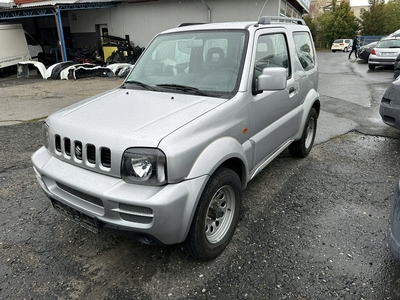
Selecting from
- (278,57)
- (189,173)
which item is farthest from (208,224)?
(278,57)

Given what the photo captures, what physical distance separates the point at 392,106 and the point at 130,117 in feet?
14.9

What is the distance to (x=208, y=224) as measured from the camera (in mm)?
2738

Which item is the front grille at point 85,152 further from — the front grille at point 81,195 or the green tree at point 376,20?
the green tree at point 376,20

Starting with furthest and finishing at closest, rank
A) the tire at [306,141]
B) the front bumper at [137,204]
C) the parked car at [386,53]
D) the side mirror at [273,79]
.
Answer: the parked car at [386,53], the tire at [306,141], the side mirror at [273,79], the front bumper at [137,204]

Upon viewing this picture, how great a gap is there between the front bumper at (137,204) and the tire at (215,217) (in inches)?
5.5

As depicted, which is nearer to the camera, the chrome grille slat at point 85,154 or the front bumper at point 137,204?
the front bumper at point 137,204

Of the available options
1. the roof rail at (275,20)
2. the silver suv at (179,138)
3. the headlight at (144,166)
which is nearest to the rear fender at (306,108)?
the silver suv at (179,138)

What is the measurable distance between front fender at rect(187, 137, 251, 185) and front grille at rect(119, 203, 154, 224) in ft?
1.28

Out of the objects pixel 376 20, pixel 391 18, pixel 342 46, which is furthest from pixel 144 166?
pixel 391 18

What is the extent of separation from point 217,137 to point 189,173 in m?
0.46

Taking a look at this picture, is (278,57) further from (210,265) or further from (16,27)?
(16,27)

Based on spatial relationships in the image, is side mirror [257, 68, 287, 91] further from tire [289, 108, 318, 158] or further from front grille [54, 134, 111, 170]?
tire [289, 108, 318, 158]

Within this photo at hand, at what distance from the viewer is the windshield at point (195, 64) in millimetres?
3045

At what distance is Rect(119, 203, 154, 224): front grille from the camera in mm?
2150
